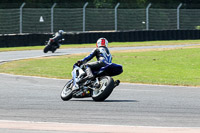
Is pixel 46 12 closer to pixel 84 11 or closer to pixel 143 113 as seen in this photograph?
pixel 84 11

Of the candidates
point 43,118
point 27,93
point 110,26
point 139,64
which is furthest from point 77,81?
point 110,26

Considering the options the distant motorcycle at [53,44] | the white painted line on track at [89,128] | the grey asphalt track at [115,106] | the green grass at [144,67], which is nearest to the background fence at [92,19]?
the distant motorcycle at [53,44]

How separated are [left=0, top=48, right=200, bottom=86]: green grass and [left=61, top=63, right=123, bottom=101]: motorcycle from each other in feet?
15.1

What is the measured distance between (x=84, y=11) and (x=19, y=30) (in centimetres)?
482

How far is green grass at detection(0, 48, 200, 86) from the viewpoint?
17.0 m

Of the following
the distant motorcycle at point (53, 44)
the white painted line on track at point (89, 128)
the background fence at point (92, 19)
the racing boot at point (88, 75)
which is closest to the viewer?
the white painted line on track at point (89, 128)

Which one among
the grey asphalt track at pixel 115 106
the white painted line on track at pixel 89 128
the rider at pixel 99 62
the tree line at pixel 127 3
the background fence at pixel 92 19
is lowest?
the grey asphalt track at pixel 115 106

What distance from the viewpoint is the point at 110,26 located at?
126 ft

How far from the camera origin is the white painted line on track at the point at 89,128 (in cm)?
757

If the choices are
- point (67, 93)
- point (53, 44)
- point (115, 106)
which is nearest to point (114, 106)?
point (115, 106)

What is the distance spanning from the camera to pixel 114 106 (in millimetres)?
10469

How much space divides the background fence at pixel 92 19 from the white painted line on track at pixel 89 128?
26905 millimetres

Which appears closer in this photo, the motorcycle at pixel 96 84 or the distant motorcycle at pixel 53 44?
the motorcycle at pixel 96 84

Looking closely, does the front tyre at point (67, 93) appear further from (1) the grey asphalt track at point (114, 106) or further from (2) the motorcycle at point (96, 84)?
(1) the grey asphalt track at point (114, 106)
